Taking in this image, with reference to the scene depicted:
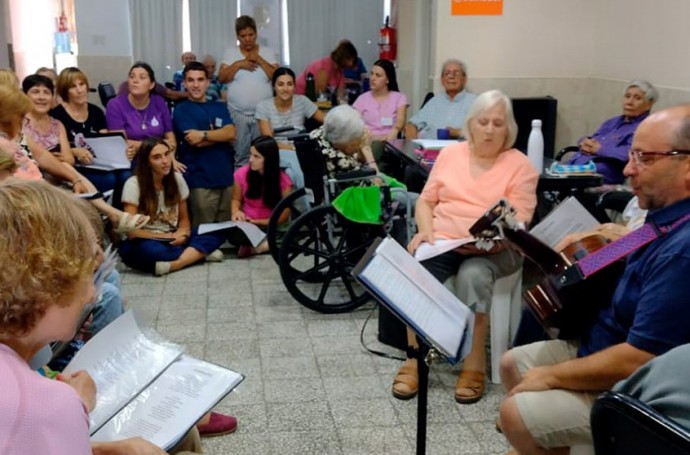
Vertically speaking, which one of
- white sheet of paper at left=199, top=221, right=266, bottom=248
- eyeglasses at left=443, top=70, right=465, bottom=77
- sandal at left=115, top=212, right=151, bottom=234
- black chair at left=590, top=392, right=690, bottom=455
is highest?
eyeglasses at left=443, top=70, right=465, bottom=77

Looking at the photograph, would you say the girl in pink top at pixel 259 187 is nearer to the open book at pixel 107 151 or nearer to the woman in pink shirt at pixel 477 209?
the open book at pixel 107 151

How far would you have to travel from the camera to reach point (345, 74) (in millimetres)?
7316

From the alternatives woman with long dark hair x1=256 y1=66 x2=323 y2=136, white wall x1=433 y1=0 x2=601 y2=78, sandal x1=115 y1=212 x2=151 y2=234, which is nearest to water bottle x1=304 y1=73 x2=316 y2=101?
woman with long dark hair x1=256 y1=66 x2=323 y2=136

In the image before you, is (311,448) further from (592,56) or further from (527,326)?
(592,56)

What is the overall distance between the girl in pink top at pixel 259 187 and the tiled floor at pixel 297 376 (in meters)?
0.47

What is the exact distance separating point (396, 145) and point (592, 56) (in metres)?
2.11

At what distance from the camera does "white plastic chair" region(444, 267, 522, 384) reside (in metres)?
2.86

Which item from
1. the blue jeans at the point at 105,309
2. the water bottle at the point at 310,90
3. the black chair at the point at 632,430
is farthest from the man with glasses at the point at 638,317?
the water bottle at the point at 310,90

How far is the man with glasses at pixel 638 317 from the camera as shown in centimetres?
157

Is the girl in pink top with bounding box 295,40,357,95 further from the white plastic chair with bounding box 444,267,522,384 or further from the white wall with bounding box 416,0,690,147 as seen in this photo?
the white plastic chair with bounding box 444,267,522,384

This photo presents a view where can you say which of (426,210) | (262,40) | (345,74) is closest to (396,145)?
(426,210)

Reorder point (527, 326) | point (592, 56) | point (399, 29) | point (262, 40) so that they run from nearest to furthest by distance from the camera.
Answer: point (527, 326)
point (592, 56)
point (399, 29)
point (262, 40)

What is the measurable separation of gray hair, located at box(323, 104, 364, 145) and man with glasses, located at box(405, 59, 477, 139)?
4.59 feet

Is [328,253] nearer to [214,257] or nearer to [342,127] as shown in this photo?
[342,127]
